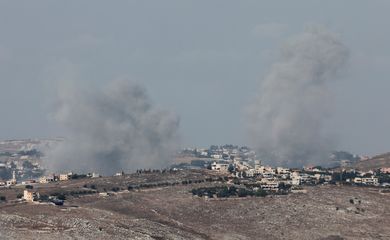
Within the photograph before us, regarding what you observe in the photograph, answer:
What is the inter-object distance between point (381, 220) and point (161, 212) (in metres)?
50.5

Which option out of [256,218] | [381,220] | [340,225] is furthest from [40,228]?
[381,220]

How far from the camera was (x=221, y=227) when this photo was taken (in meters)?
184

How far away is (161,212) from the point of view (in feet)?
643

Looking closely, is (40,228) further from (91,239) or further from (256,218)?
(256,218)

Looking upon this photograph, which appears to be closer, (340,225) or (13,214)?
(13,214)

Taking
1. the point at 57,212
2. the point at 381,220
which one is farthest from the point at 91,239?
the point at 381,220

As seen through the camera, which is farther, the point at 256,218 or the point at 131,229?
the point at 256,218

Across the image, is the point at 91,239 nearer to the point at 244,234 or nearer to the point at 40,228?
the point at 40,228

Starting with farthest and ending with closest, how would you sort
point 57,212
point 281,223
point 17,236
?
point 281,223 → point 57,212 → point 17,236

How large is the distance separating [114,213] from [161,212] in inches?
508

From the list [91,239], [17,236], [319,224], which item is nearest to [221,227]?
[319,224]

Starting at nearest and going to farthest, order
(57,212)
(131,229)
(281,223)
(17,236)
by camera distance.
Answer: (17,236) → (131,229) → (57,212) → (281,223)

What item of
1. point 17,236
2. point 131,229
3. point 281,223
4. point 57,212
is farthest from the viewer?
point 281,223

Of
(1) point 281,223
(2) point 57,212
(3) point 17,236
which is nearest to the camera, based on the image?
(3) point 17,236
